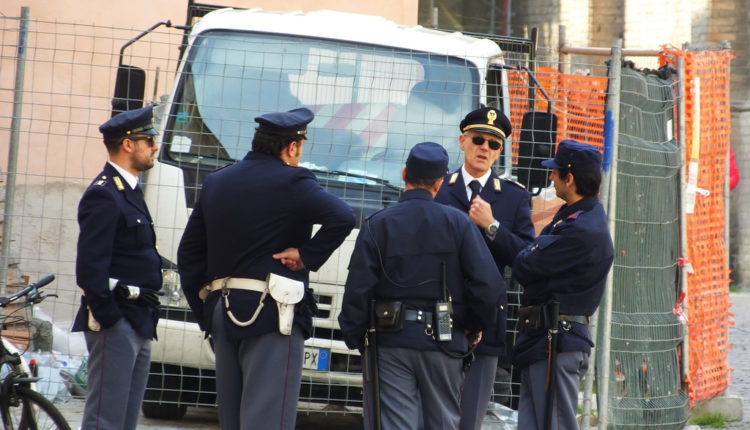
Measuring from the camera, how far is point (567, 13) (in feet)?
75.7

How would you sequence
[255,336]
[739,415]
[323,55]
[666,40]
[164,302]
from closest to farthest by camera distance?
[255,336]
[164,302]
[323,55]
[739,415]
[666,40]

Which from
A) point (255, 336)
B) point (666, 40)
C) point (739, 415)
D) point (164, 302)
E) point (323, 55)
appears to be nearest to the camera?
point (255, 336)

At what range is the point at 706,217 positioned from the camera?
8266mm

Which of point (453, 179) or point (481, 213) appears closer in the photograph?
point (481, 213)

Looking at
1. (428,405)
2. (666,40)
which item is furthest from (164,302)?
(666,40)

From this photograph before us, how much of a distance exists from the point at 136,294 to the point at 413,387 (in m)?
1.28

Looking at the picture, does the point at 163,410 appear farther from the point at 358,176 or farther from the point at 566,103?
the point at 566,103

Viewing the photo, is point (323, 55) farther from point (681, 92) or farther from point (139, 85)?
point (681, 92)

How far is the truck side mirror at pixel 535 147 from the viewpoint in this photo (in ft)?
21.4

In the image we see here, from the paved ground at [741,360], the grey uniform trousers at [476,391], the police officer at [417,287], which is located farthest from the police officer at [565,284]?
the paved ground at [741,360]

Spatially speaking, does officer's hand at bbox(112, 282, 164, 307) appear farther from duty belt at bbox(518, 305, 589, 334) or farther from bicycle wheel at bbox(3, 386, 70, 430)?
duty belt at bbox(518, 305, 589, 334)

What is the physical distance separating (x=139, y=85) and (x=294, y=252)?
234cm

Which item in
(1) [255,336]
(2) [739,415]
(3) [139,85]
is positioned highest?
(3) [139,85]

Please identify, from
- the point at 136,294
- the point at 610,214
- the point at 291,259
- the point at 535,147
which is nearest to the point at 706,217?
the point at 610,214
